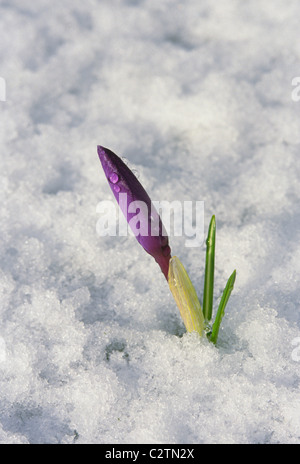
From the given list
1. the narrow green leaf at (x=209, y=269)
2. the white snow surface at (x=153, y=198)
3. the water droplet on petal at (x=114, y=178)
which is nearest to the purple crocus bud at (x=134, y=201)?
the water droplet on petal at (x=114, y=178)

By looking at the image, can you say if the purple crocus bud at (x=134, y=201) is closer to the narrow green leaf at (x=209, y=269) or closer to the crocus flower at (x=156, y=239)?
the crocus flower at (x=156, y=239)

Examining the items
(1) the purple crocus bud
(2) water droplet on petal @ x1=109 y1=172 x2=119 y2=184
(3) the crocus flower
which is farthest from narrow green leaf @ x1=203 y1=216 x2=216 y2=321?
(2) water droplet on petal @ x1=109 y1=172 x2=119 y2=184

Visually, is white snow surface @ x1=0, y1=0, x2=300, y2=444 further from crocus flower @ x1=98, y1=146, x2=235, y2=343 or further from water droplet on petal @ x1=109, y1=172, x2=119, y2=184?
water droplet on petal @ x1=109, y1=172, x2=119, y2=184

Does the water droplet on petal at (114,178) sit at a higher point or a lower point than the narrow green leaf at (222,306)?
higher

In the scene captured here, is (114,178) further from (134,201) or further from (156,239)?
(156,239)

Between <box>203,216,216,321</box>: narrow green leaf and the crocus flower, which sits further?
<box>203,216,216,321</box>: narrow green leaf
